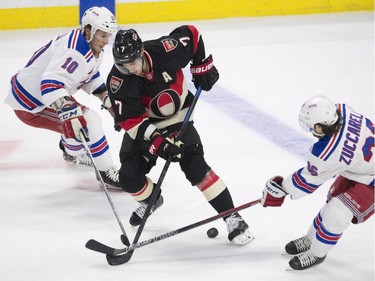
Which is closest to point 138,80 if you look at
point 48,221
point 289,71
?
point 48,221

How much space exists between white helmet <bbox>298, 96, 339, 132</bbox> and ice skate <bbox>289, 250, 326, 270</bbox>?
21.6 inches

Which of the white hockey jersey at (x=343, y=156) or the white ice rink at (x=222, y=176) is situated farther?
the white ice rink at (x=222, y=176)

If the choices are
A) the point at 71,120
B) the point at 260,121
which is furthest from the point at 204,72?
the point at 260,121

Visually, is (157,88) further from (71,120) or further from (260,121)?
(260,121)

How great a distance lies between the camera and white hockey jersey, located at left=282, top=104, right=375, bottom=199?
3154 mm

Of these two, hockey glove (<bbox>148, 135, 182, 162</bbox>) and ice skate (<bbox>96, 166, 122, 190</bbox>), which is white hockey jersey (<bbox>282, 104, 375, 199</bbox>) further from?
ice skate (<bbox>96, 166, 122, 190</bbox>)

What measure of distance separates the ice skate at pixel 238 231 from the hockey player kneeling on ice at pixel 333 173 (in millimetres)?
262

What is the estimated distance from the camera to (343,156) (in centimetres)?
315

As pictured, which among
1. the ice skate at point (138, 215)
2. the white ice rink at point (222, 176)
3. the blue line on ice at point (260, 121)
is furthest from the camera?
the blue line on ice at point (260, 121)

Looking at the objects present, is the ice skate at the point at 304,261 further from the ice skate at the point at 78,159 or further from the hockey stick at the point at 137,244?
the ice skate at the point at 78,159

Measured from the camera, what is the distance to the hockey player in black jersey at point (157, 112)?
359 centimetres

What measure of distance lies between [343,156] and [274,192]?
13.8 inches

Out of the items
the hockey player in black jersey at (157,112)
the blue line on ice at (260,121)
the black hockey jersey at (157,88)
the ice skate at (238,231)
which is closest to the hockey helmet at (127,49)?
the hockey player in black jersey at (157,112)

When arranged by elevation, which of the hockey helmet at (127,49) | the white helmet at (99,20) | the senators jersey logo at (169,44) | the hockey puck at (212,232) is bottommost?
the hockey puck at (212,232)
